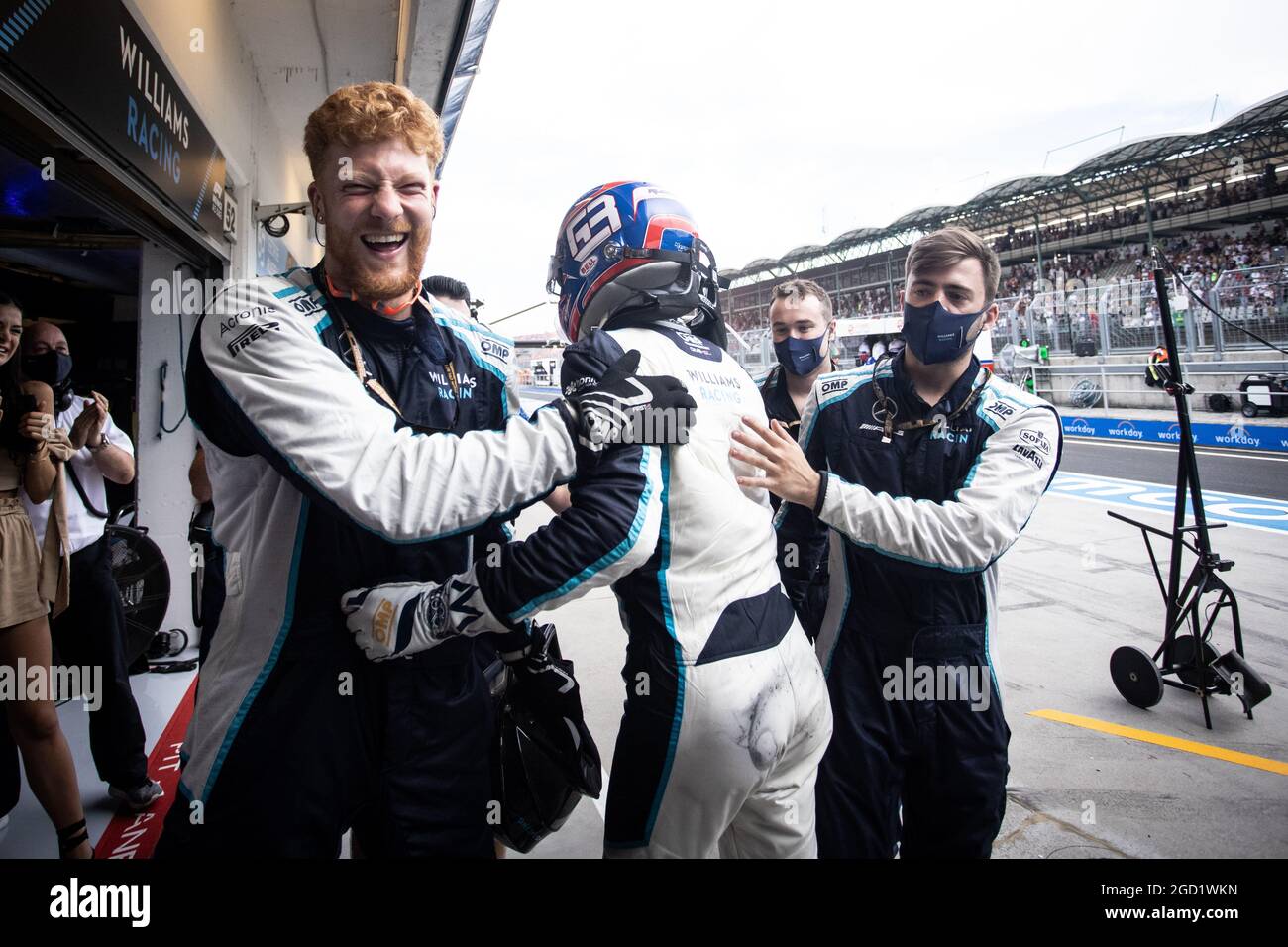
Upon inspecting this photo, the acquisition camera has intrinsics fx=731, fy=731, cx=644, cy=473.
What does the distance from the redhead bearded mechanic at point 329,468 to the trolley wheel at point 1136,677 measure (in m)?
3.59

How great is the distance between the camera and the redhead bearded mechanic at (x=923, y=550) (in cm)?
193

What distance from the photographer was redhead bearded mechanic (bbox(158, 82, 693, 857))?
4.03ft

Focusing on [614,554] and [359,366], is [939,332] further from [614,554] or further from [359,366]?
[359,366]

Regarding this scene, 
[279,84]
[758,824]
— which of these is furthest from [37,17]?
[279,84]

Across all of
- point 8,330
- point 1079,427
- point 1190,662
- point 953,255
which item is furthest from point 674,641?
point 1079,427

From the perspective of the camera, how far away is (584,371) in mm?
1563

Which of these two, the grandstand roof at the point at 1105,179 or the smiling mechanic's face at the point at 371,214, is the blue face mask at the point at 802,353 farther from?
the grandstand roof at the point at 1105,179

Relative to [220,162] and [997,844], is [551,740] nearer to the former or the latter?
[997,844]

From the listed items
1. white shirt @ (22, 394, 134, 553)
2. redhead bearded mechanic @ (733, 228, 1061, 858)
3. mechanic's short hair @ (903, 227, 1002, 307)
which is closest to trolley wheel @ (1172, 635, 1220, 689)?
redhead bearded mechanic @ (733, 228, 1061, 858)

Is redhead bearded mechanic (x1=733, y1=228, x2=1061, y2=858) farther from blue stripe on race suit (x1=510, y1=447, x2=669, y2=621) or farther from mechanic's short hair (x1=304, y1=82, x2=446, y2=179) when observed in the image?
mechanic's short hair (x1=304, y1=82, x2=446, y2=179)

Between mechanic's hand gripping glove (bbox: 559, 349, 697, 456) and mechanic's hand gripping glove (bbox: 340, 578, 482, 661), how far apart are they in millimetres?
363

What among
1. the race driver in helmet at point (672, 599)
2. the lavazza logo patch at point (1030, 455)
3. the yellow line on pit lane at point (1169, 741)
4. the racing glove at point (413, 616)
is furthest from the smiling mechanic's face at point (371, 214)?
the yellow line on pit lane at point (1169, 741)

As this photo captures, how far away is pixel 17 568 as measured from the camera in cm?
251

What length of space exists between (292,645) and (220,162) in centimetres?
430
